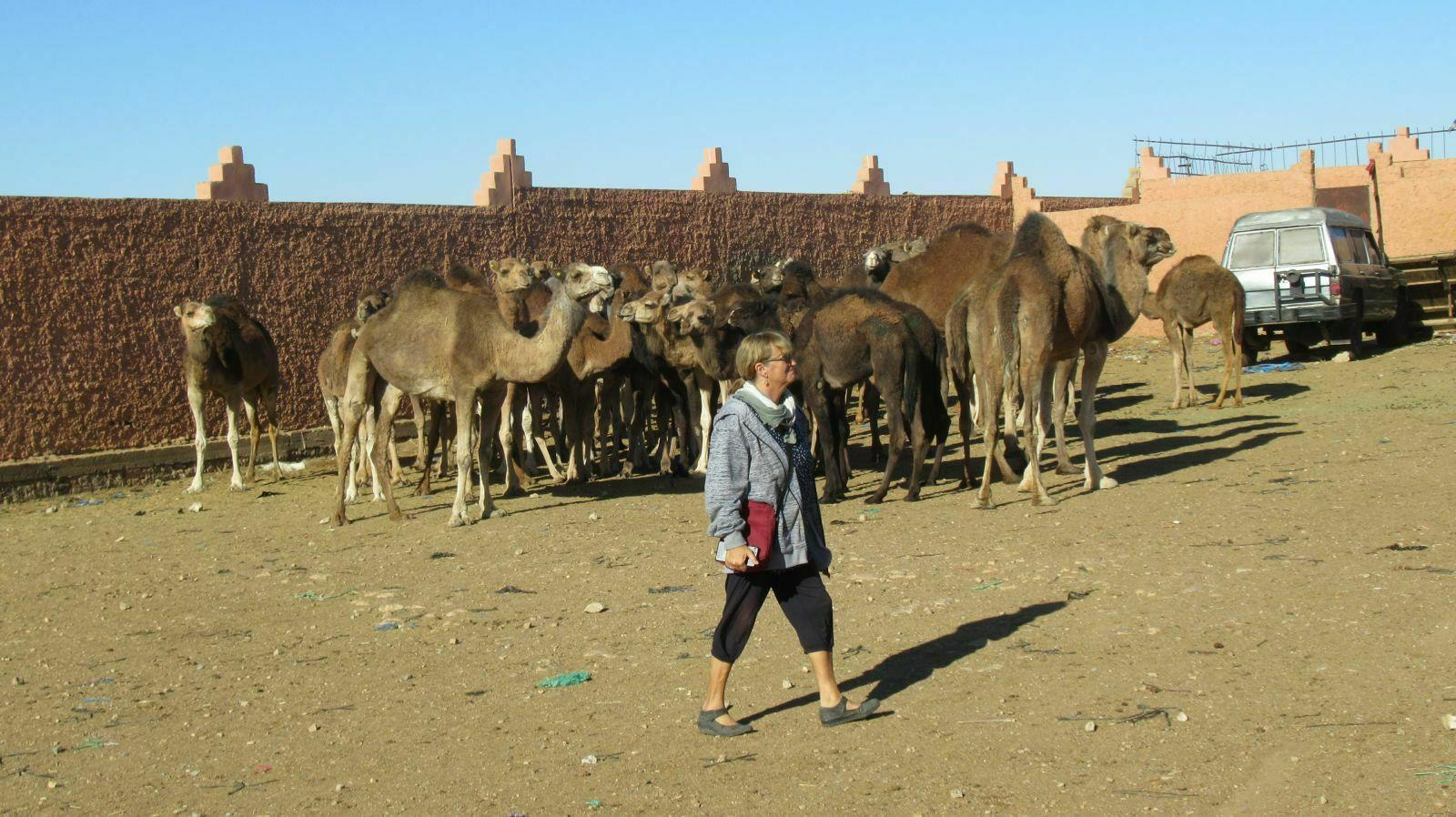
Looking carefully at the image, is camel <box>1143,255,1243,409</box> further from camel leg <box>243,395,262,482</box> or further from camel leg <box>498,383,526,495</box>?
camel leg <box>243,395,262,482</box>

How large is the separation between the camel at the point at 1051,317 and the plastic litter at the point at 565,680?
15.9ft

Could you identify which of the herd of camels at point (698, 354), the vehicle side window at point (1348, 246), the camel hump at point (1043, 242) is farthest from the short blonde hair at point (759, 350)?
the vehicle side window at point (1348, 246)

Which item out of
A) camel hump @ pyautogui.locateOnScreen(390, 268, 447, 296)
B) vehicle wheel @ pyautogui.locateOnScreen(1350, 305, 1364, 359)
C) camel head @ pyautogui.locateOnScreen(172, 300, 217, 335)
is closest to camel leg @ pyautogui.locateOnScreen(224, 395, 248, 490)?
camel head @ pyautogui.locateOnScreen(172, 300, 217, 335)

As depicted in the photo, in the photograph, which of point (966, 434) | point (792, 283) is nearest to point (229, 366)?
point (792, 283)

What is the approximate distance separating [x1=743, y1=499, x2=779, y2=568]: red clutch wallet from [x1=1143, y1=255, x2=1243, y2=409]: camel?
1273 cm

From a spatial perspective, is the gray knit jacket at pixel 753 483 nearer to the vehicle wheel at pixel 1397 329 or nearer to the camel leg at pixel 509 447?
the camel leg at pixel 509 447

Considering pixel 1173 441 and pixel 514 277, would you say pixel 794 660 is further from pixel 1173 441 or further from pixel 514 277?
pixel 1173 441

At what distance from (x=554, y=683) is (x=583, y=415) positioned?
8761 millimetres

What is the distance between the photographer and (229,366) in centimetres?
1686

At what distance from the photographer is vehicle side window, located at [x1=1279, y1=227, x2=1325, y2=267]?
2269 centimetres

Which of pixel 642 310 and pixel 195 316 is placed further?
pixel 195 316

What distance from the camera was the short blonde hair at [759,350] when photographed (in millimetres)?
6324

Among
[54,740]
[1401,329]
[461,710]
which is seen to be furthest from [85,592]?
[1401,329]

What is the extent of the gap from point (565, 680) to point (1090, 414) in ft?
19.6
